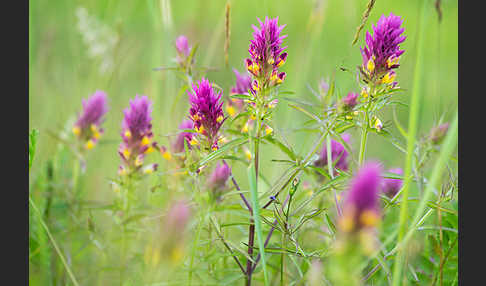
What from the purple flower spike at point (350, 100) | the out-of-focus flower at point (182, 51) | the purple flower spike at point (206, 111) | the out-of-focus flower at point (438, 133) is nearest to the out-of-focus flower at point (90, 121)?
the out-of-focus flower at point (182, 51)

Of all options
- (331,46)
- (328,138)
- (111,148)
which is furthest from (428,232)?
(331,46)

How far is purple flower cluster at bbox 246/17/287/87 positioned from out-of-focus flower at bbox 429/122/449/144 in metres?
0.67

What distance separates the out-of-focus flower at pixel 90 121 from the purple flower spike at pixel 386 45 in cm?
123

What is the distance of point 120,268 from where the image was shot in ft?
4.98

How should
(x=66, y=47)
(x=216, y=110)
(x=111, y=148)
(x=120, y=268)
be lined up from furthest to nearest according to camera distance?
(x=66, y=47)
(x=111, y=148)
(x=120, y=268)
(x=216, y=110)

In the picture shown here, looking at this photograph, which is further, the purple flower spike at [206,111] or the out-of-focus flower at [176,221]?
the purple flower spike at [206,111]

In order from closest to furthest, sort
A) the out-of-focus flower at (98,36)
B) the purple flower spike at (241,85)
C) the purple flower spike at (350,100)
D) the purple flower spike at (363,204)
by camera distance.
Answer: the purple flower spike at (363,204)
the purple flower spike at (350,100)
the purple flower spike at (241,85)
the out-of-focus flower at (98,36)

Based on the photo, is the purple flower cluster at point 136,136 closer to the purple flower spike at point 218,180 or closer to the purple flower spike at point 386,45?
the purple flower spike at point 218,180

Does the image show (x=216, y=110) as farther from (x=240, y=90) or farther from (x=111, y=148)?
(x=111, y=148)

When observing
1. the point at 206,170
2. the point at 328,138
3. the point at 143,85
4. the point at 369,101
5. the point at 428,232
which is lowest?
the point at 428,232

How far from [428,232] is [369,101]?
65 cm

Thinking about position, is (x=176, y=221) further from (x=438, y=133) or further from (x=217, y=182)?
(x=438, y=133)

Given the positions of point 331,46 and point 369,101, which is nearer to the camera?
point 369,101

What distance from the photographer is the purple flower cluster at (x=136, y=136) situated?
1.60m
